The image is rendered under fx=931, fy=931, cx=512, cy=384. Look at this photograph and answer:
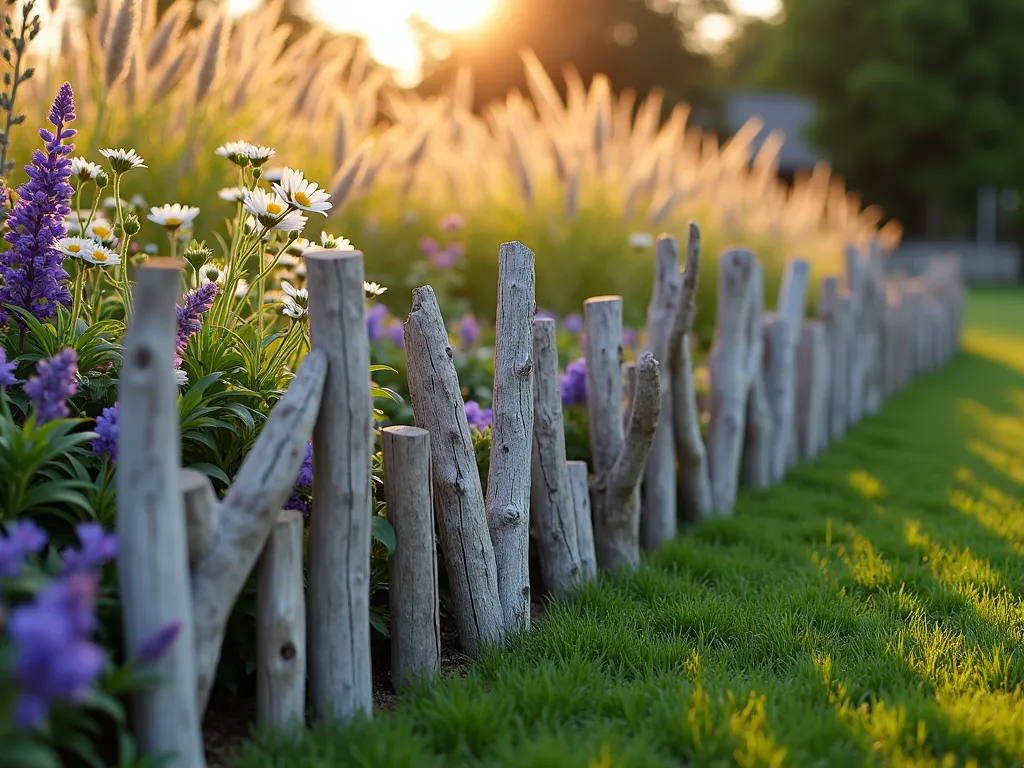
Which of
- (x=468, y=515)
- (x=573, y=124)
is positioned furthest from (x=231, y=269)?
(x=573, y=124)

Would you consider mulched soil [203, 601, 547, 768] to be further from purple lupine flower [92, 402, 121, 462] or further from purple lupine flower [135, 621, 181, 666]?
purple lupine flower [92, 402, 121, 462]

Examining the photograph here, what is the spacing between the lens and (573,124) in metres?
6.18

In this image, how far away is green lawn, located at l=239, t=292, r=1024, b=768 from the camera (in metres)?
1.85

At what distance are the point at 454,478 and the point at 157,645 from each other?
999 millimetres

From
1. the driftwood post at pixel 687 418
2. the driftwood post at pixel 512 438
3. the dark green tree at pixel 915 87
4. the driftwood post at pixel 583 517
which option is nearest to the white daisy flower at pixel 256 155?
the driftwood post at pixel 512 438

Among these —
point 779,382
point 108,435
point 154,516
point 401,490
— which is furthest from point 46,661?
point 779,382

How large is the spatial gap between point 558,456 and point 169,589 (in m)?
1.41

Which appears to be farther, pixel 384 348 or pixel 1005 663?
pixel 384 348

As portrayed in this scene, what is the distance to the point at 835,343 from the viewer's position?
554cm

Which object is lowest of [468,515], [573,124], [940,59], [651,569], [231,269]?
[651,569]

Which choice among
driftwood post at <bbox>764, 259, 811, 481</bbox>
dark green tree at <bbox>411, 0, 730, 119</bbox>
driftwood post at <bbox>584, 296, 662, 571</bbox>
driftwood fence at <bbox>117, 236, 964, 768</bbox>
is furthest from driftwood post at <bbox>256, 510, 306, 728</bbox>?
dark green tree at <bbox>411, 0, 730, 119</bbox>

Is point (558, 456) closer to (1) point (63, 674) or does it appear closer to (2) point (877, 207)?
(1) point (63, 674)

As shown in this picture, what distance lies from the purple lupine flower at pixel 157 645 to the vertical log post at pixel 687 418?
217cm

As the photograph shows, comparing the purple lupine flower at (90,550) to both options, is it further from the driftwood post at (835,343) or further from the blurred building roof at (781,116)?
the blurred building roof at (781,116)
